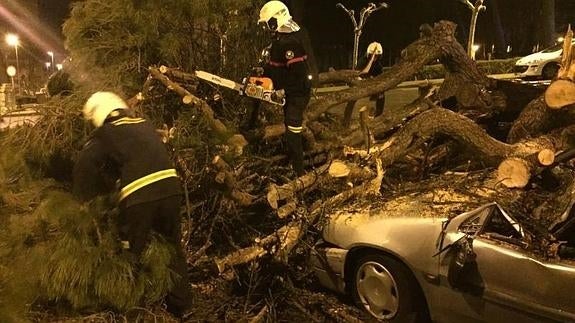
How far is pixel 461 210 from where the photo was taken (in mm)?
3627

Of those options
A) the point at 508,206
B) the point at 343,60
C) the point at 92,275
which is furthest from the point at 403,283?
the point at 343,60

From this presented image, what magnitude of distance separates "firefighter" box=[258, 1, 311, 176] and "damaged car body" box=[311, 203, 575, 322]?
1455mm

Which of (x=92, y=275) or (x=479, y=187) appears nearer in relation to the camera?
(x=92, y=275)

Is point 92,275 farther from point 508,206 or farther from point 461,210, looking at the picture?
point 508,206

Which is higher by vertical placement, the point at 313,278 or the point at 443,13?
the point at 443,13

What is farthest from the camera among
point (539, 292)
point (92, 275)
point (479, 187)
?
point (479, 187)

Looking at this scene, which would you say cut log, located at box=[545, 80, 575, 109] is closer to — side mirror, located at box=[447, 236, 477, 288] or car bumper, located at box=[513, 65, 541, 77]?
side mirror, located at box=[447, 236, 477, 288]

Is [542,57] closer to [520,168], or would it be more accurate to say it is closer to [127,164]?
[520,168]

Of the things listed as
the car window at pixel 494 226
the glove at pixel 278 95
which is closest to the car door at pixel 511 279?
the car window at pixel 494 226

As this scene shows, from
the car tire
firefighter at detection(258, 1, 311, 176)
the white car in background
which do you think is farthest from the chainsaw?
the white car in background

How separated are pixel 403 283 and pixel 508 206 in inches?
32.7

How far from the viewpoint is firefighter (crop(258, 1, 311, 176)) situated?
5.35 metres

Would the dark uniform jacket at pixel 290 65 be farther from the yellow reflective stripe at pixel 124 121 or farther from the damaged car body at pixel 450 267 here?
the yellow reflective stripe at pixel 124 121

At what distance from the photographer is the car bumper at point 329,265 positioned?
4.02m
